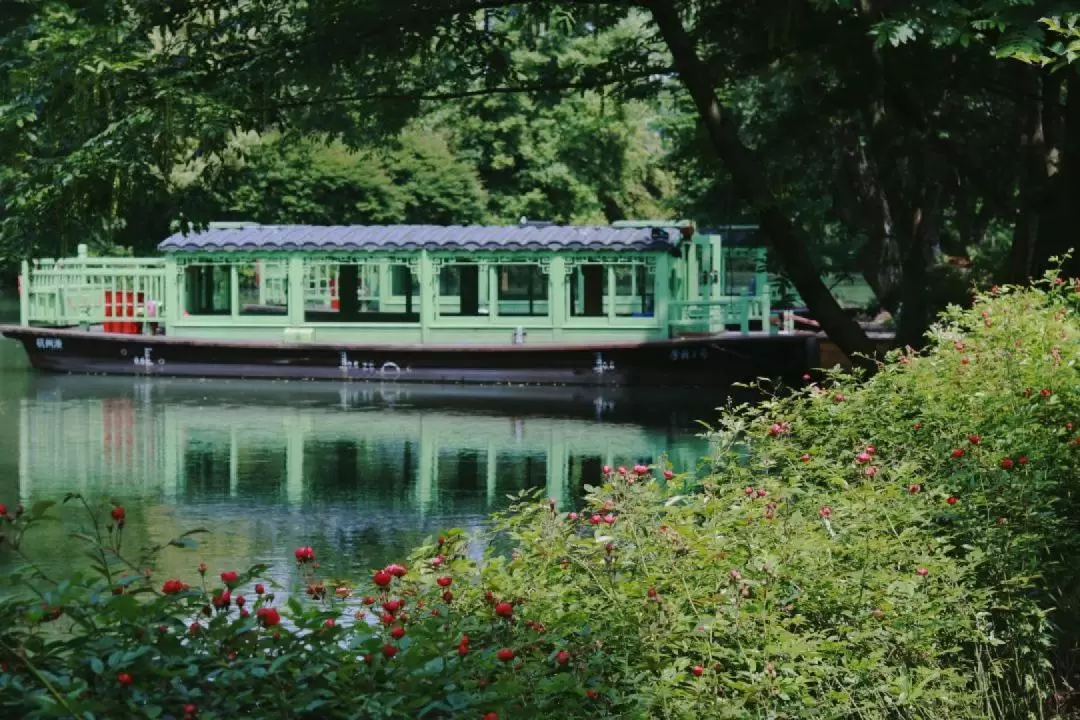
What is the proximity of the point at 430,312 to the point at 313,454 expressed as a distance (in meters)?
14.0

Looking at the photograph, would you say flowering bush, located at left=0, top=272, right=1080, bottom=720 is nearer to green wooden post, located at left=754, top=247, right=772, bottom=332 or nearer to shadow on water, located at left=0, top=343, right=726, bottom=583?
shadow on water, located at left=0, top=343, right=726, bottom=583

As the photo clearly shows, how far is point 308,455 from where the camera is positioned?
1894 centimetres

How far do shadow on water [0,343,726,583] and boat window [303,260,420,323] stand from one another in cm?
377

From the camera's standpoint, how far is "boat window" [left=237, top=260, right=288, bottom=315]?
34.7 meters

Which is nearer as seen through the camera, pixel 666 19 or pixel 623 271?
pixel 666 19

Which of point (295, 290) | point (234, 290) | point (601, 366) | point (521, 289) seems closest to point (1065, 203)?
point (601, 366)

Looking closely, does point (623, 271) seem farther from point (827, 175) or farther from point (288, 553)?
point (288, 553)

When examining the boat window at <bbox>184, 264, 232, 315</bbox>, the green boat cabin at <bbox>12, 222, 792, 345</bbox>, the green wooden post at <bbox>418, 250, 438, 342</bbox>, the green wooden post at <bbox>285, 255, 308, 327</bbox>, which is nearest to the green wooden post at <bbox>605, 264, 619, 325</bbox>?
the green boat cabin at <bbox>12, 222, 792, 345</bbox>

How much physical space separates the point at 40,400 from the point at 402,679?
23.6 m

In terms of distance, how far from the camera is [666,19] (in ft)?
37.8

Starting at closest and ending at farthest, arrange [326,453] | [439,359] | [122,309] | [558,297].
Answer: [326,453], [439,359], [558,297], [122,309]

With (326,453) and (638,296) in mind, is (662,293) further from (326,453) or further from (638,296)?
(326,453)

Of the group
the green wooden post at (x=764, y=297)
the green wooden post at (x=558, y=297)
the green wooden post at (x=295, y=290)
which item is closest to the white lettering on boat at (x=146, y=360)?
the green wooden post at (x=295, y=290)

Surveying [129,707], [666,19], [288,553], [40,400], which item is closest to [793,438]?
[666,19]
